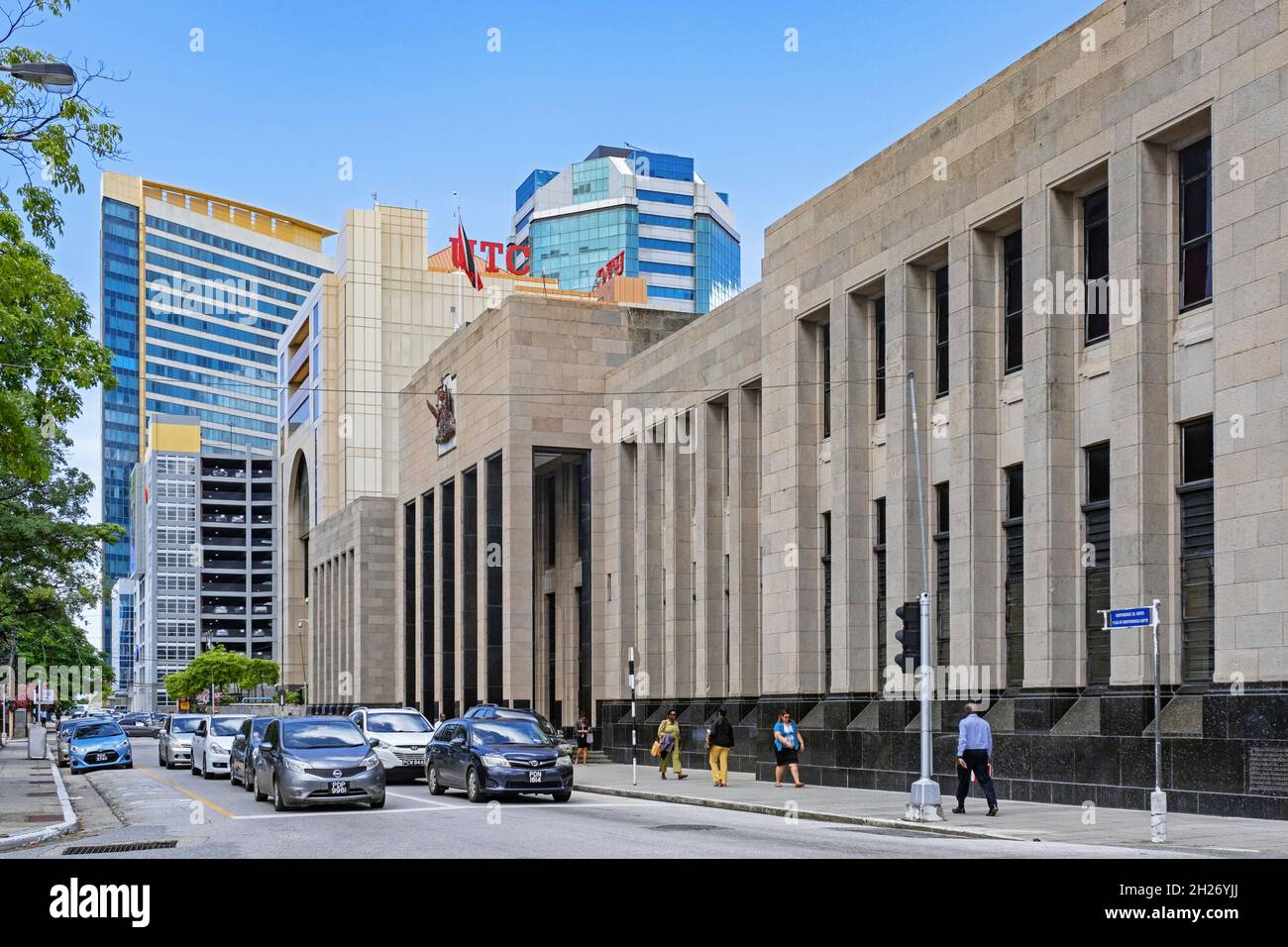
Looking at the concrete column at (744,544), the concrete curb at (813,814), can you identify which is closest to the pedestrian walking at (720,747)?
the concrete curb at (813,814)

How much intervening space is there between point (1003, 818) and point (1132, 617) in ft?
14.1

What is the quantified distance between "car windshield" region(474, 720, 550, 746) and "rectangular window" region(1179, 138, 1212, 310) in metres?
13.9

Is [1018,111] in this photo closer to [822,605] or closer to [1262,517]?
[1262,517]

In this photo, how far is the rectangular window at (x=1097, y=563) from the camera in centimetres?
2603

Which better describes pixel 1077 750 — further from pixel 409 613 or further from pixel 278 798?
pixel 409 613

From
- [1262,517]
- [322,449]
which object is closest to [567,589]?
[1262,517]

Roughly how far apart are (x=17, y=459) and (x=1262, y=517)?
61.5ft

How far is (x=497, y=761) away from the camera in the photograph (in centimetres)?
2688

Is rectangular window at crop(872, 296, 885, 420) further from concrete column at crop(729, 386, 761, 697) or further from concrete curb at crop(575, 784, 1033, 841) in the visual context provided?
concrete curb at crop(575, 784, 1033, 841)

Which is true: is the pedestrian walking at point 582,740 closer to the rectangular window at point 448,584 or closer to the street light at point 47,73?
the rectangular window at point 448,584

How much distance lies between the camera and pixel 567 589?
200 feet

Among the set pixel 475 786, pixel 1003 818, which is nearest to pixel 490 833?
pixel 475 786

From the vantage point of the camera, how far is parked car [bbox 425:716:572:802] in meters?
26.8

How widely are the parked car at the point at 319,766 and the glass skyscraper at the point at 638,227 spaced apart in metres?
145
